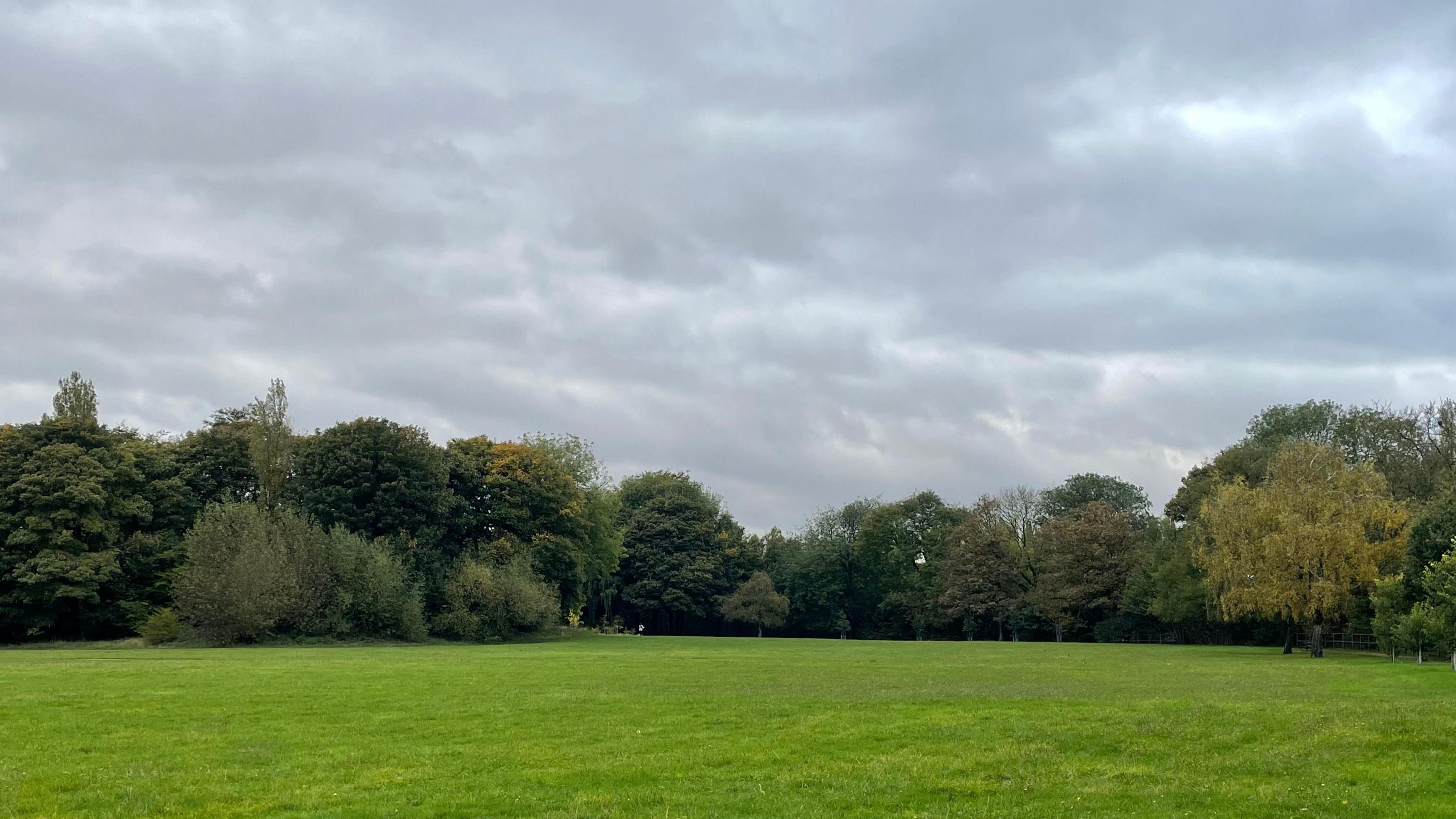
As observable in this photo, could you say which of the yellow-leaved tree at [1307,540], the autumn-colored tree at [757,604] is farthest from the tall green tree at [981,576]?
the yellow-leaved tree at [1307,540]

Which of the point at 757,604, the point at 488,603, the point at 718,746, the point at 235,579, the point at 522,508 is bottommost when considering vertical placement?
the point at 757,604

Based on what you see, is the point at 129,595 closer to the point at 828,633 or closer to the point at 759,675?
the point at 759,675

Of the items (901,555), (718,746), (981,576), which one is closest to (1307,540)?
(718,746)

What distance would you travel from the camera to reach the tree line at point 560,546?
59.0 meters

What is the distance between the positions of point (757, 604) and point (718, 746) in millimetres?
104006

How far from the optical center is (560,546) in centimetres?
9406

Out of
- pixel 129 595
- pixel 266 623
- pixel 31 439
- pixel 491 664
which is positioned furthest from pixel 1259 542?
pixel 31 439

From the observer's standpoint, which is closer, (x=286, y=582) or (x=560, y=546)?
→ (x=286, y=582)

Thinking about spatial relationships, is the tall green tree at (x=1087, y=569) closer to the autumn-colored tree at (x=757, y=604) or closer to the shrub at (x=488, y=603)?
the autumn-colored tree at (x=757, y=604)

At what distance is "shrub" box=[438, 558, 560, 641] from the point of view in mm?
80562

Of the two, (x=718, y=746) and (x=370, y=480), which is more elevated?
(x=370, y=480)

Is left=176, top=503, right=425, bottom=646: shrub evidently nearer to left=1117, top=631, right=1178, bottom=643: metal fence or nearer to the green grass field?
the green grass field

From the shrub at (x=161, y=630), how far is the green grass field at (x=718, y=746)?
1457 inches

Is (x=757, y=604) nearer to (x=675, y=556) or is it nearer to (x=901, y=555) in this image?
(x=675, y=556)
